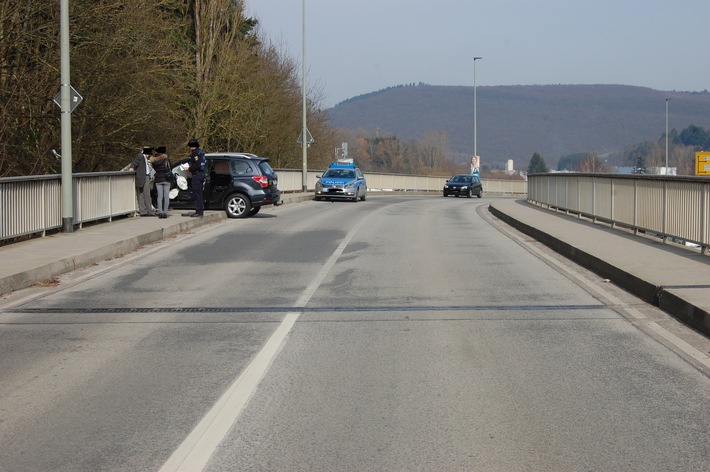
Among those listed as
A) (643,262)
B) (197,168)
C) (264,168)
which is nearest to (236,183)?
(264,168)

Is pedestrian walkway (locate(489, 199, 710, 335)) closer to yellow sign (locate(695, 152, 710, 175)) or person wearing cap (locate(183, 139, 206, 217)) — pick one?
person wearing cap (locate(183, 139, 206, 217))

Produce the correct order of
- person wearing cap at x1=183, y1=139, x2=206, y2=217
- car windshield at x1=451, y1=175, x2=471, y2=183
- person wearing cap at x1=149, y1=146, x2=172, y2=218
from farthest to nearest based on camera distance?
car windshield at x1=451, y1=175, x2=471, y2=183 → person wearing cap at x1=183, y1=139, x2=206, y2=217 → person wearing cap at x1=149, y1=146, x2=172, y2=218

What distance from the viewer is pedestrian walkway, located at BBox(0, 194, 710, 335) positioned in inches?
417

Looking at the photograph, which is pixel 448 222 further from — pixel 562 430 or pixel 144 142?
pixel 562 430

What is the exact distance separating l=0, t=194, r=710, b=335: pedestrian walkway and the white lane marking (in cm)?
417

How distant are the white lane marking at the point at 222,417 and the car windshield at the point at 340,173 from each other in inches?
1207

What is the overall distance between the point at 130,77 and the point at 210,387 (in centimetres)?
2017

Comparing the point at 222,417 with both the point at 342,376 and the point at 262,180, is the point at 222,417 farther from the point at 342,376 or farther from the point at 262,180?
the point at 262,180

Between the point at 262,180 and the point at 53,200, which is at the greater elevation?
the point at 262,180

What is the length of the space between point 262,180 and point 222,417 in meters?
20.7

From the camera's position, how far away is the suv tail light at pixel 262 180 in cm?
2634

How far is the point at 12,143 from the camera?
2219cm

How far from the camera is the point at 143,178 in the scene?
2264 centimetres

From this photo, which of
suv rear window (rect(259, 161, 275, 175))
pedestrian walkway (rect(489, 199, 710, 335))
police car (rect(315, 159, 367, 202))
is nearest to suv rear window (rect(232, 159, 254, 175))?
suv rear window (rect(259, 161, 275, 175))
